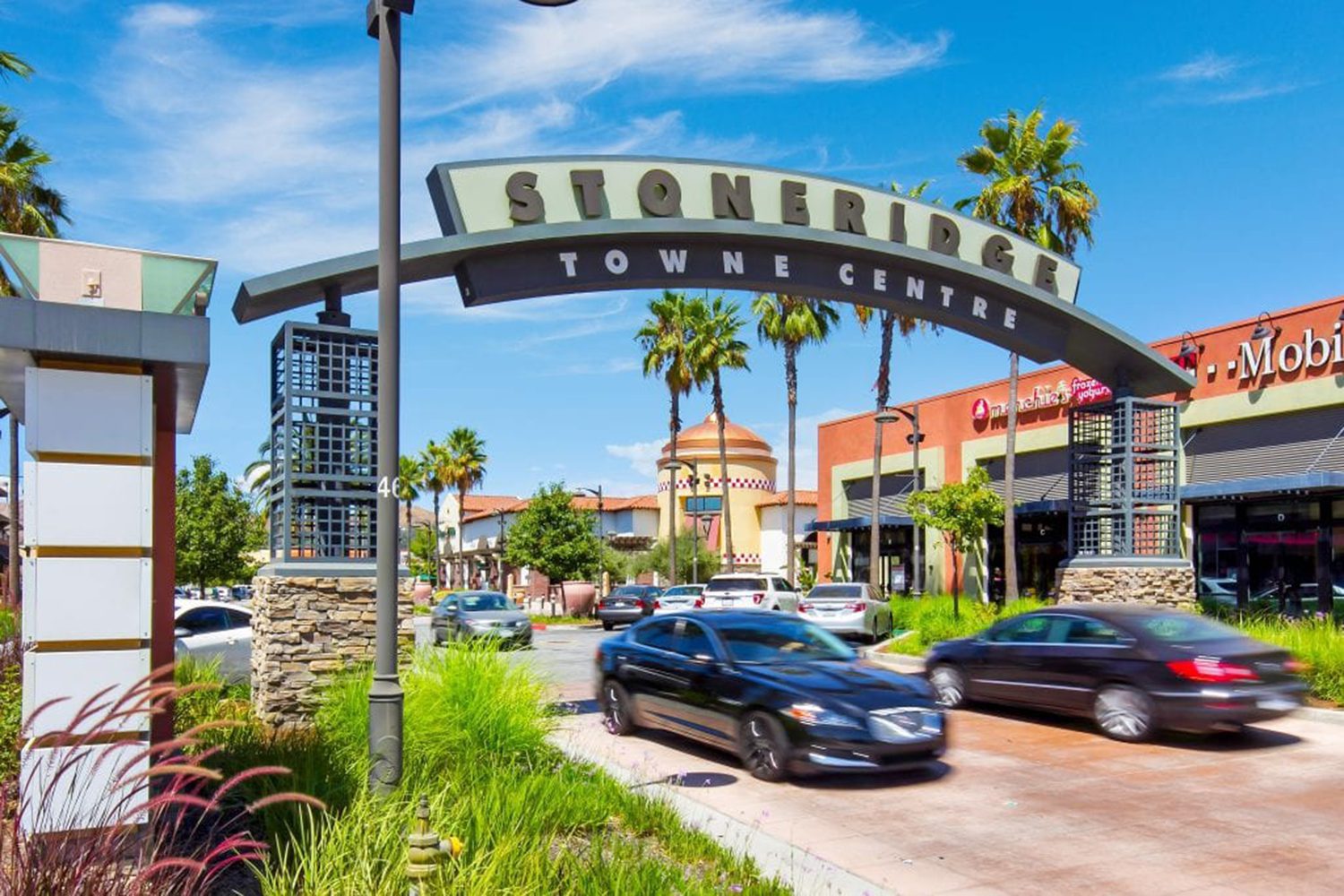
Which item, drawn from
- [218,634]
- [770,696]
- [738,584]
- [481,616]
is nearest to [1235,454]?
[738,584]

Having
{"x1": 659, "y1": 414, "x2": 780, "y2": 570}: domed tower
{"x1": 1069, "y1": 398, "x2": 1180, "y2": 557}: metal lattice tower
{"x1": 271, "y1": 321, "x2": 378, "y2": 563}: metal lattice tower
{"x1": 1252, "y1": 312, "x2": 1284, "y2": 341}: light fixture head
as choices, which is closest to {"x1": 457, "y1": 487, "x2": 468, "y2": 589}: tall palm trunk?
{"x1": 659, "y1": 414, "x2": 780, "y2": 570}: domed tower

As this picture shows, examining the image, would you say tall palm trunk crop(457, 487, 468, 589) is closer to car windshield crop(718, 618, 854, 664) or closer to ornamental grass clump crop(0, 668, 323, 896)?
car windshield crop(718, 618, 854, 664)

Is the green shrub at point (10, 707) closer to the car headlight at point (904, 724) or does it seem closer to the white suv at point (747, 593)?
the car headlight at point (904, 724)

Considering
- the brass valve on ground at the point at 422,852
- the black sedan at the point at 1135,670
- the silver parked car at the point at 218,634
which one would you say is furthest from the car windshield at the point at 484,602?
the brass valve on ground at the point at 422,852

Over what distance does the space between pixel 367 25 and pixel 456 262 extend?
225 inches

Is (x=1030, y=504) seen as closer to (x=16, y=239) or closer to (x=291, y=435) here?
(x=291, y=435)

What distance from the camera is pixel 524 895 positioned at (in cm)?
510

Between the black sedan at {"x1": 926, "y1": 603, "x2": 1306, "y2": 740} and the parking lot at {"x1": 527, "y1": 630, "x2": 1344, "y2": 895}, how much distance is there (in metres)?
0.37

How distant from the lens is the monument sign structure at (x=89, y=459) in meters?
5.62

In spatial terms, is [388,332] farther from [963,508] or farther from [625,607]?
[625,607]

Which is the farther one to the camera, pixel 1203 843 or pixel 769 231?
pixel 769 231

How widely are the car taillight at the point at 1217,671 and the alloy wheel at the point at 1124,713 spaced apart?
610mm

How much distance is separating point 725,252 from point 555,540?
117 ft

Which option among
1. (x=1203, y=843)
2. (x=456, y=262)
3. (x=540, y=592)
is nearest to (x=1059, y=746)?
(x=1203, y=843)
